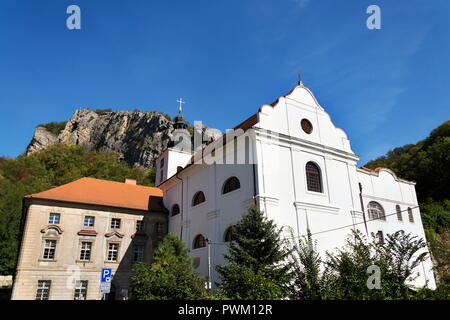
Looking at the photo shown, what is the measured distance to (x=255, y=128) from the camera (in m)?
20.0

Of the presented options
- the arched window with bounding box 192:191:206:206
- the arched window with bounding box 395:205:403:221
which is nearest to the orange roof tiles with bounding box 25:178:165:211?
the arched window with bounding box 192:191:206:206

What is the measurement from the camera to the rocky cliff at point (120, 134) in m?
88.7

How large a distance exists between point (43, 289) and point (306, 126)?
2030 centimetres

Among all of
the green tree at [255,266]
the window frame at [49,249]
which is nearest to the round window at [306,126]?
the green tree at [255,266]

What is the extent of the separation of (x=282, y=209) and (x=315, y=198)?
9.44 ft

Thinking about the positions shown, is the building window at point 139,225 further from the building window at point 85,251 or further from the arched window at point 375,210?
the arched window at point 375,210

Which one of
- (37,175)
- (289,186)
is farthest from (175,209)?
(37,175)

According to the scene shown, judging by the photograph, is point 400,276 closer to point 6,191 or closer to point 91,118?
point 6,191

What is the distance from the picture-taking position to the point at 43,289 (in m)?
22.5

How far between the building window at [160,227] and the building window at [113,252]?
3.44 metres

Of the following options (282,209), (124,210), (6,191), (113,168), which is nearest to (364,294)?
(282,209)

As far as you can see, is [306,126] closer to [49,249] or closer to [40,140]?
[49,249]

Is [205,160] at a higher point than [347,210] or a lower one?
higher

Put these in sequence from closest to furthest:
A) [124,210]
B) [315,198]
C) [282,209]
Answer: [282,209]
[315,198]
[124,210]
